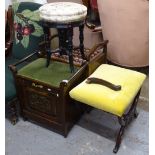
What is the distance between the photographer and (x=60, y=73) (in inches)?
76.7

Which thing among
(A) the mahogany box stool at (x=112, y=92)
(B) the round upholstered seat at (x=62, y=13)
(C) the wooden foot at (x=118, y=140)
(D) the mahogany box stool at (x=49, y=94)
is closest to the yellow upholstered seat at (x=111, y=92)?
(A) the mahogany box stool at (x=112, y=92)

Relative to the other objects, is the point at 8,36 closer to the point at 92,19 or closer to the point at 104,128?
the point at 92,19

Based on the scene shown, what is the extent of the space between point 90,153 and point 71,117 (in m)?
0.31

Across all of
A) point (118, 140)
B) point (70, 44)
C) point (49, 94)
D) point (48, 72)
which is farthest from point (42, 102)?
point (118, 140)

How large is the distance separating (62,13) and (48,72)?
487mm

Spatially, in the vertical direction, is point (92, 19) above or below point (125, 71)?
above

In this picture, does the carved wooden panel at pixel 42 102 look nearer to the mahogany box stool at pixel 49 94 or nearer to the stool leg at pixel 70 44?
the mahogany box stool at pixel 49 94

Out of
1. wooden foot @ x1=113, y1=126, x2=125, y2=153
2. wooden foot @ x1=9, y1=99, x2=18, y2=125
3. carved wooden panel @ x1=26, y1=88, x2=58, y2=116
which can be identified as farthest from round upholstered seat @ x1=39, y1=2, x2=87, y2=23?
wooden foot @ x1=113, y1=126, x2=125, y2=153

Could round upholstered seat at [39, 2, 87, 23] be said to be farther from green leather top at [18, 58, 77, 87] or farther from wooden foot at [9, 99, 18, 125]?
wooden foot at [9, 99, 18, 125]

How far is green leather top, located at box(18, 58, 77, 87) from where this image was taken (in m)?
1.87

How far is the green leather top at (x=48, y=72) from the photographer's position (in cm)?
187

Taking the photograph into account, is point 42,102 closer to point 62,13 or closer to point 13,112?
point 13,112
